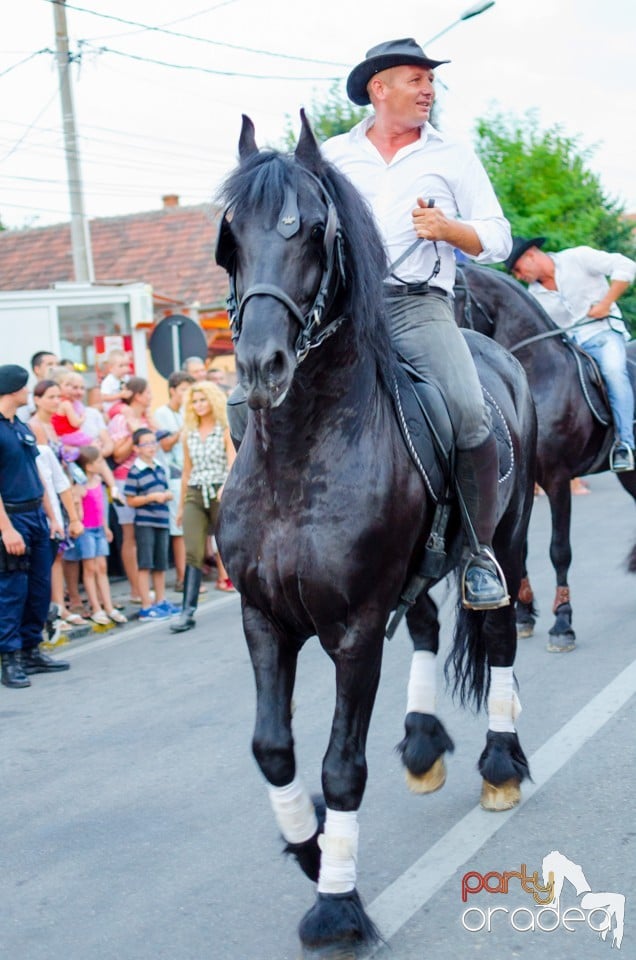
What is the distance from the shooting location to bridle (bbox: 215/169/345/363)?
344 cm

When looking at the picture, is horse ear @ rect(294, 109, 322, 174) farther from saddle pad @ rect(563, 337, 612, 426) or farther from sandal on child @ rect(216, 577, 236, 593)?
sandal on child @ rect(216, 577, 236, 593)

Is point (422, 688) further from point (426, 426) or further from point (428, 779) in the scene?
point (426, 426)

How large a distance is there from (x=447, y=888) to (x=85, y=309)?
39.3 feet

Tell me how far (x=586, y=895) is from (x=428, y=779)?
111 centimetres

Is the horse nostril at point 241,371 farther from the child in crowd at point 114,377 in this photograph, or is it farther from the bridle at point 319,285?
the child in crowd at point 114,377

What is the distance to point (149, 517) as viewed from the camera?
10375 millimetres

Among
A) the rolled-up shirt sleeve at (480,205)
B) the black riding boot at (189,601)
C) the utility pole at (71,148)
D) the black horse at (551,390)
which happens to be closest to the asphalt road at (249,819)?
the black horse at (551,390)

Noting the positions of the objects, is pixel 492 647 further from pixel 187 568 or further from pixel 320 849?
pixel 187 568

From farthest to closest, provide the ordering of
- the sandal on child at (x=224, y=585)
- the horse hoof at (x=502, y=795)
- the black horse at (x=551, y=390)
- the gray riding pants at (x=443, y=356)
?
the sandal on child at (x=224, y=585) → the black horse at (x=551, y=390) → the horse hoof at (x=502, y=795) → the gray riding pants at (x=443, y=356)

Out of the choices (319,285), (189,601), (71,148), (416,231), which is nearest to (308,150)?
(319,285)

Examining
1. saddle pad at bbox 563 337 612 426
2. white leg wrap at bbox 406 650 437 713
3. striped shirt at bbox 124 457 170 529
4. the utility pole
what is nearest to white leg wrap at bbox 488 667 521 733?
white leg wrap at bbox 406 650 437 713

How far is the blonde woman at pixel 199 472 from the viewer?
9797 mm

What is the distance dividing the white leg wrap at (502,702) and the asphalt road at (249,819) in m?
0.32

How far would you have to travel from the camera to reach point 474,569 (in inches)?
185
